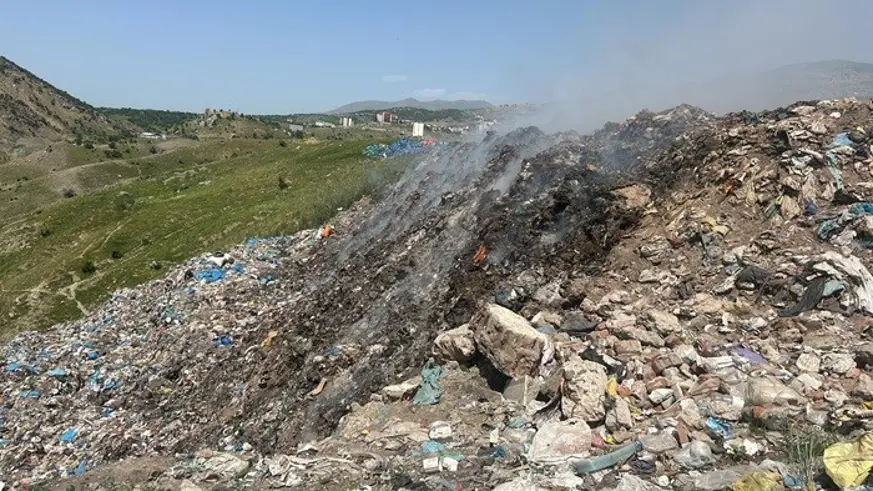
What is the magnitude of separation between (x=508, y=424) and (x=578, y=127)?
1141 cm

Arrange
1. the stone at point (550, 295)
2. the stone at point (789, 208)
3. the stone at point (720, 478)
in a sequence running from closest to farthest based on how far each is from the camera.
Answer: the stone at point (720, 478)
the stone at point (789, 208)
the stone at point (550, 295)

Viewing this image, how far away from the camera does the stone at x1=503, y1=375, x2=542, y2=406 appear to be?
6.52 metres

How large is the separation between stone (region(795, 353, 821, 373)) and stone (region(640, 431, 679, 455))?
187 centimetres

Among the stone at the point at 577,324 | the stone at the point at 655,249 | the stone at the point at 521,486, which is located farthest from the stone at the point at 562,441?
the stone at the point at 655,249

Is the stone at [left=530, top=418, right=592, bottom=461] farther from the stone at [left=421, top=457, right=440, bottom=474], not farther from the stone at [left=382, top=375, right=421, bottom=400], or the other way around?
the stone at [left=382, top=375, right=421, bottom=400]

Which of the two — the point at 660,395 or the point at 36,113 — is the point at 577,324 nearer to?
the point at 660,395

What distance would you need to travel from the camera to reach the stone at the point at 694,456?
4.84 metres

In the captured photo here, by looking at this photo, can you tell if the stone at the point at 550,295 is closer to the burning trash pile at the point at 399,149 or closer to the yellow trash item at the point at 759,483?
the yellow trash item at the point at 759,483

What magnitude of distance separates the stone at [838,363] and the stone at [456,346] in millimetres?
3808

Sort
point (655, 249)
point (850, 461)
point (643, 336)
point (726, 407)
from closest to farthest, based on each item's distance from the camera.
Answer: point (850, 461)
point (726, 407)
point (643, 336)
point (655, 249)

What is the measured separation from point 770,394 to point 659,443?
1262mm

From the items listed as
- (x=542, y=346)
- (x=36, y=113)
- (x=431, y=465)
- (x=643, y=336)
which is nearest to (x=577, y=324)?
(x=542, y=346)

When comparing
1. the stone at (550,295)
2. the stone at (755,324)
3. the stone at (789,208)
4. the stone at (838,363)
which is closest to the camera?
the stone at (838,363)

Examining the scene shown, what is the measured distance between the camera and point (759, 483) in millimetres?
4223
